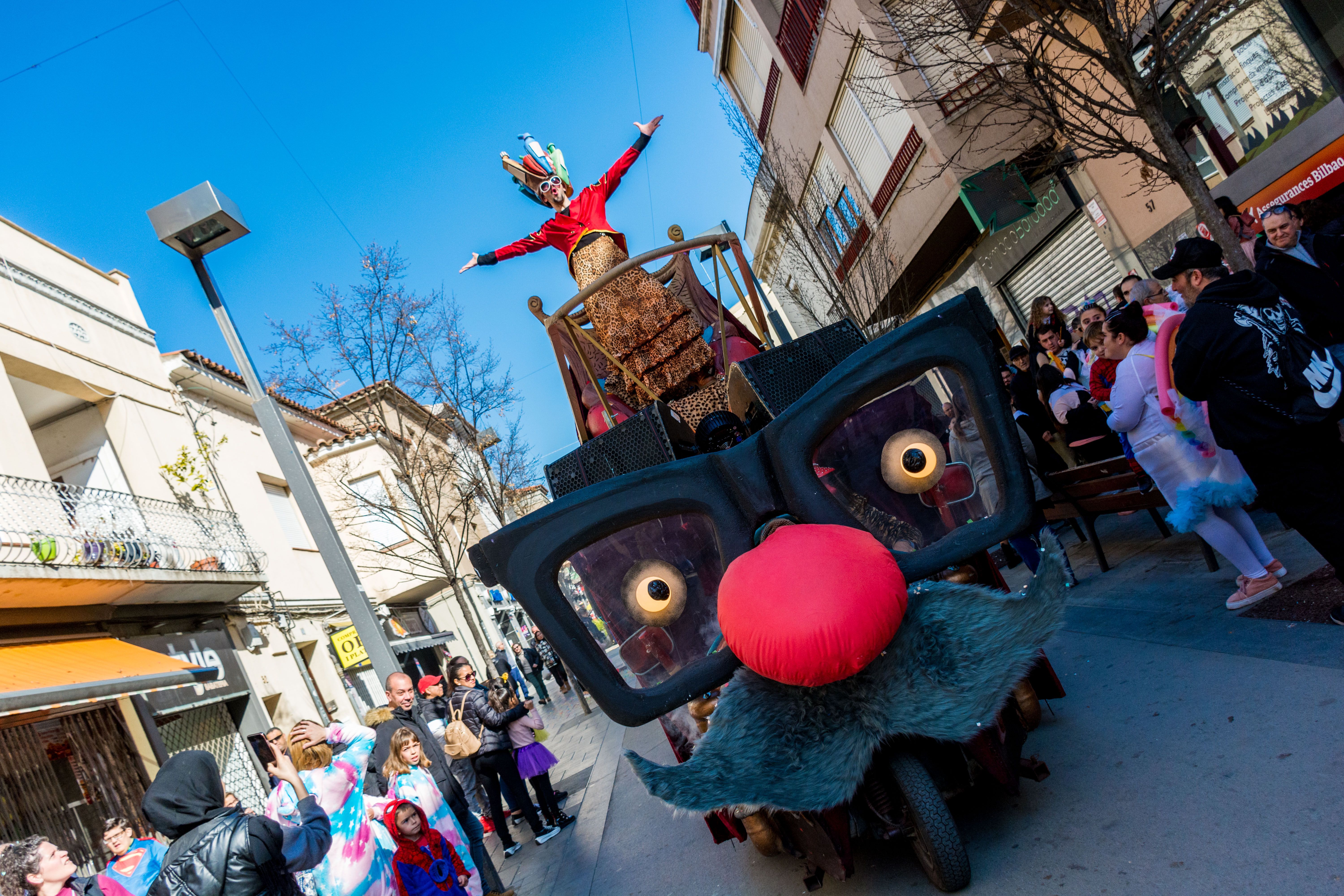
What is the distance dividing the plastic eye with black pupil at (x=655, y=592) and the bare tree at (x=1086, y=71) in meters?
5.23

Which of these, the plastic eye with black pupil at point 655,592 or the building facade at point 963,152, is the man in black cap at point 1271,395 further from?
the building facade at point 963,152

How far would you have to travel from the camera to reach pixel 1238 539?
433 centimetres

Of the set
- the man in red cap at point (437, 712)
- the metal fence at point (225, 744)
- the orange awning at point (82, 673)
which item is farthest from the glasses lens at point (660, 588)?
the metal fence at point (225, 744)

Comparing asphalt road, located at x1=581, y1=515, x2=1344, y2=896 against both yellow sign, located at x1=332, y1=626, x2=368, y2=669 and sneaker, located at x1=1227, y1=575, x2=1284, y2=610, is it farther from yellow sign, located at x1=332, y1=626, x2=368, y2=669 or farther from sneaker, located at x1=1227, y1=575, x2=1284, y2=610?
yellow sign, located at x1=332, y1=626, x2=368, y2=669

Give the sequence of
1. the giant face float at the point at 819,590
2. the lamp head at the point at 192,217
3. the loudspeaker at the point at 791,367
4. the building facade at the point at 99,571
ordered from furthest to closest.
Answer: the building facade at the point at 99,571 → the lamp head at the point at 192,217 → the loudspeaker at the point at 791,367 → the giant face float at the point at 819,590

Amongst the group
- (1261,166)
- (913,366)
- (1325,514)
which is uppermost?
(1261,166)

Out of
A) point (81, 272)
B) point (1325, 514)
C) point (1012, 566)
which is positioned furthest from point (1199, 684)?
point (81, 272)

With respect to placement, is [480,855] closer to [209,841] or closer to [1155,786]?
[209,841]

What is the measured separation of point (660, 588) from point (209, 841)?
189cm

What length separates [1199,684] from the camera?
12.0 feet

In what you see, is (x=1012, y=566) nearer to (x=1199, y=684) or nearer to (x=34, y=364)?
(x=1199, y=684)

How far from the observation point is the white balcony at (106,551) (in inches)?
376

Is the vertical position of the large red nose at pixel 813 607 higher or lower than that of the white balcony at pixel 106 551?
lower

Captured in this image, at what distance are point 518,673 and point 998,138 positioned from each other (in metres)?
16.4
